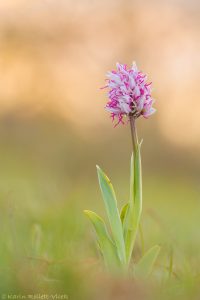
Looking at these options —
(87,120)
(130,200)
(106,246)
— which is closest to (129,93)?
(130,200)

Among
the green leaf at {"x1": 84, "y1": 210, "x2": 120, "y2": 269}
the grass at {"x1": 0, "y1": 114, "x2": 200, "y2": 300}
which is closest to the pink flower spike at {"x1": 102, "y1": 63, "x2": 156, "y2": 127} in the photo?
the green leaf at {"x1": 84, "y1": 210, "x2": 120, "y2": 269}

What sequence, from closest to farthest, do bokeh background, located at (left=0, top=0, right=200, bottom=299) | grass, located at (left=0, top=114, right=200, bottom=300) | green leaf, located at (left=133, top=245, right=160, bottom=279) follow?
grass, located at (left=0, top=114, right=200, bottom=300), green leaf, located at (left=133, top=245, right=160, bottom=279), bokeh background, located at (left=0, top=0, right=200, bottom=299)

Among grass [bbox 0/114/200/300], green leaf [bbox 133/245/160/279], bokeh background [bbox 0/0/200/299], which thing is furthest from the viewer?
bokeh background [bbox 0/0/200/299]

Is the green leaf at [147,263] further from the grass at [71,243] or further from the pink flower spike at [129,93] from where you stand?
the pink flower spike at [129,93]

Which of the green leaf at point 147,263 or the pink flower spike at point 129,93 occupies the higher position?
the pink flower spike at point 129,93

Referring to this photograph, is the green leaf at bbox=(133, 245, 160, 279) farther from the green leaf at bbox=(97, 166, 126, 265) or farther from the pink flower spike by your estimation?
Result: the pink flower spike

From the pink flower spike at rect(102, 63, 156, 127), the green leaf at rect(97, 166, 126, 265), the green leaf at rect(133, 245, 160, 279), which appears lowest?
the green leaf at rect(133, 245, 160, 279)

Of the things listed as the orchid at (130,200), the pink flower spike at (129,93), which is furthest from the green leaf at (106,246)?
the pink flower spike at (129,93)

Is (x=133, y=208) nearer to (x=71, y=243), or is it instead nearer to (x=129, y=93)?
(x=129, y=93)
